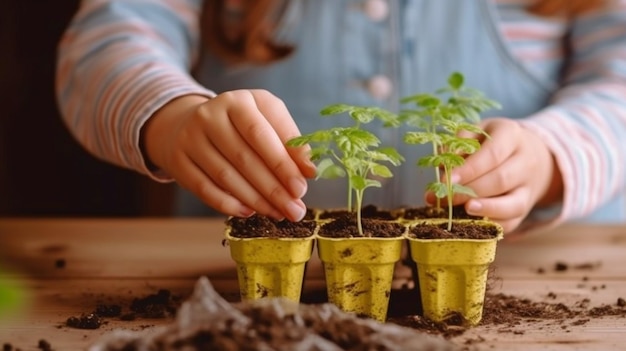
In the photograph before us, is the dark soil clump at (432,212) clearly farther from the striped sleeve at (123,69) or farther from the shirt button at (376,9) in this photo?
the shirt button at (376,9)

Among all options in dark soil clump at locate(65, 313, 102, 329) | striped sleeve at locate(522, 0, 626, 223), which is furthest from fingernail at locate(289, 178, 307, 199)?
striped sleeve at locate(522, 0, 626, 223)

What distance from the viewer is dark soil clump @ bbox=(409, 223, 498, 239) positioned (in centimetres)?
73

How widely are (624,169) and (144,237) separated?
672 millimetres

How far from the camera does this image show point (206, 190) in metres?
0.79

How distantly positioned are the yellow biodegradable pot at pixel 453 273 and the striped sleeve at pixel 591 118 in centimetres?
28

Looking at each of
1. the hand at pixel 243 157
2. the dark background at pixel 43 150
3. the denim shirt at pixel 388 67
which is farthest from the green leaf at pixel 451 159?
the dark background at pixel 43 150

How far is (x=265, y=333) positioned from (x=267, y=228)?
143mm

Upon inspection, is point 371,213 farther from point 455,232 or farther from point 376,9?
point 376,9

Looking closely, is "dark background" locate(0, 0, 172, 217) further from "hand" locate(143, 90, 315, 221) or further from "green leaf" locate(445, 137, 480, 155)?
"green leaf" locate(445, 137, 480, 155)

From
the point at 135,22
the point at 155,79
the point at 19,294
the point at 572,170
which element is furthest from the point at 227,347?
the point at 135,22

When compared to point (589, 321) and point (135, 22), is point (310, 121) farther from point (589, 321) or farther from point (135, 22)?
point (589, 321)

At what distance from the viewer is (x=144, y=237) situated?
3.81ft

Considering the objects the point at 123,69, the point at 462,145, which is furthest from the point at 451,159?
the point at 123,69

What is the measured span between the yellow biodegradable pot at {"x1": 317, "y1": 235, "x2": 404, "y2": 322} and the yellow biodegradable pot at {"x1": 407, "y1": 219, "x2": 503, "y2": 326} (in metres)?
0.03
